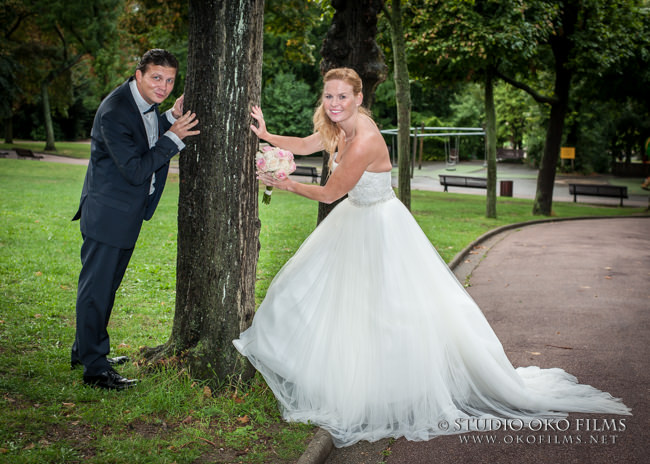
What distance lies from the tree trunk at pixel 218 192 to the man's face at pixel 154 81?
0.17m

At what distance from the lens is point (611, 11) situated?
19.3 meters

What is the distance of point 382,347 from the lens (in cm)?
433

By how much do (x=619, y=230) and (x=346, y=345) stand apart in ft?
48.9

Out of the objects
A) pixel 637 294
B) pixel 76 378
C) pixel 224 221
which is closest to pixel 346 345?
pixel 224 221

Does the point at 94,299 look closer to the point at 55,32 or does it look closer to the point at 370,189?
the point at 370,189

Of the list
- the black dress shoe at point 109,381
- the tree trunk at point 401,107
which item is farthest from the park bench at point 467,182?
the black dress shoe at point 109,381

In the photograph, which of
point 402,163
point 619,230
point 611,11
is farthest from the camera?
point 611,11

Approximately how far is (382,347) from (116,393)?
2026 millimetres

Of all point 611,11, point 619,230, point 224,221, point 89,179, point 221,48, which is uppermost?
point 611,11

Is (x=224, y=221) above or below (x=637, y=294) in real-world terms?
above

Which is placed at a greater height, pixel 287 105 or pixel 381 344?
pixel 287 105

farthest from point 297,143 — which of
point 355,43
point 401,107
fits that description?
point 401,107

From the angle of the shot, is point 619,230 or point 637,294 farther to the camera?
point 619,230

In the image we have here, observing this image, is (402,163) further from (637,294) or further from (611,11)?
(611,11)
